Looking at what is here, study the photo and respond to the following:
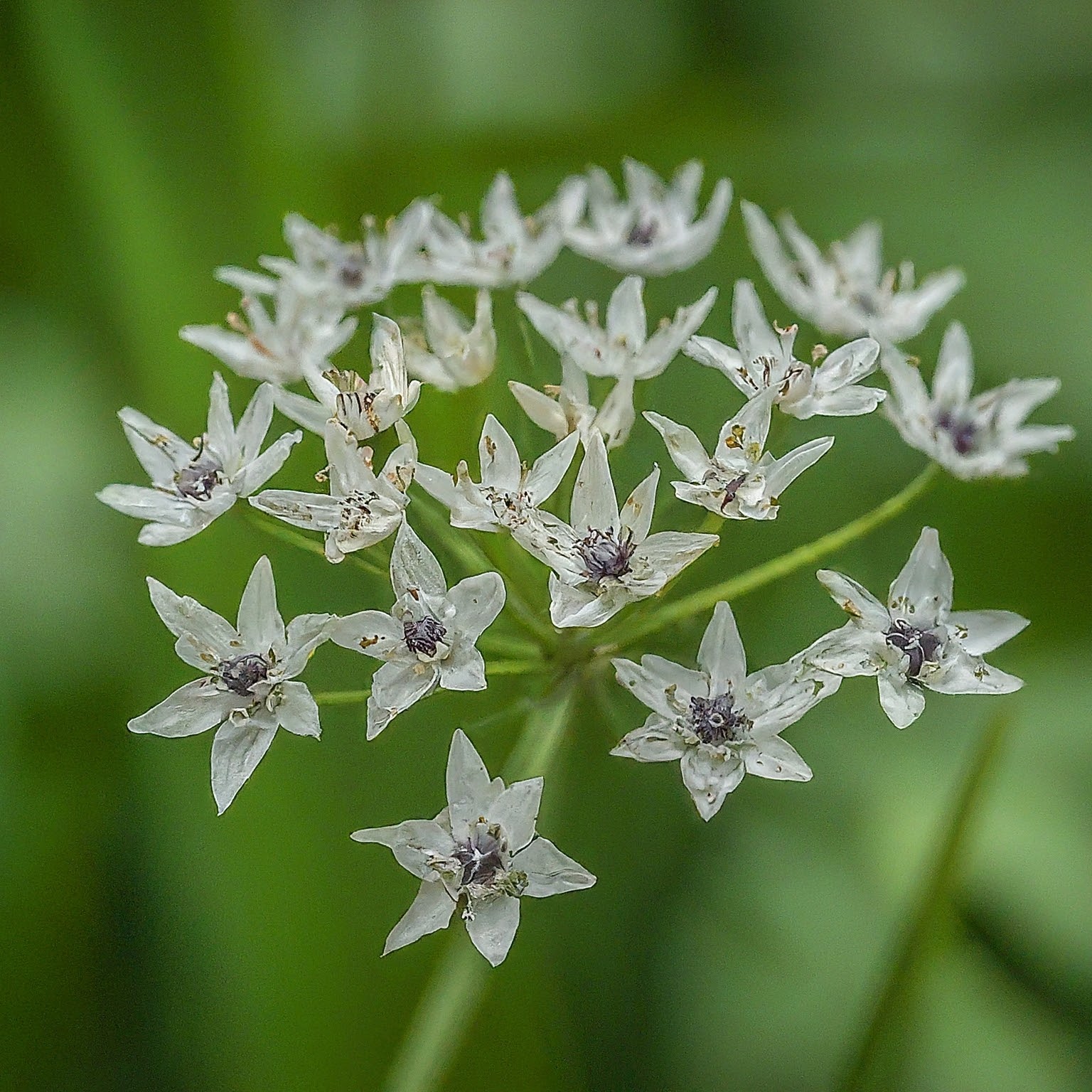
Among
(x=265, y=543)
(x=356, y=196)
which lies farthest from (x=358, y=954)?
(x=356, y=196)

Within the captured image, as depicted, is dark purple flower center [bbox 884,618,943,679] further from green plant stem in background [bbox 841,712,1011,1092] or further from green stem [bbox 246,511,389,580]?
green stem [bbox 246,511,389,580]

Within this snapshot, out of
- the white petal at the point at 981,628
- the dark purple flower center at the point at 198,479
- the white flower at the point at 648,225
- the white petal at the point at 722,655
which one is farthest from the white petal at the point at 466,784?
the white flower at the point at 648,225

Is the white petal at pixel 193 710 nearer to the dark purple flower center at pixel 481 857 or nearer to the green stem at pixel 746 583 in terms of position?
the dark purple flower center at pixel 481 857

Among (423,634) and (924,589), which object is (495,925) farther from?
(924,589)

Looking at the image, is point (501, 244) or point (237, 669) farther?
point (501, 244)

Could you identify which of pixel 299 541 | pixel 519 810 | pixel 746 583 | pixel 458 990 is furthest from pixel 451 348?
pixel 458 990

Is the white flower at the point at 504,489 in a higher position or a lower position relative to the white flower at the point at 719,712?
higher

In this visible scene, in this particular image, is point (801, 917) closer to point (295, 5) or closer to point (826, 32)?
point (826, 32)
